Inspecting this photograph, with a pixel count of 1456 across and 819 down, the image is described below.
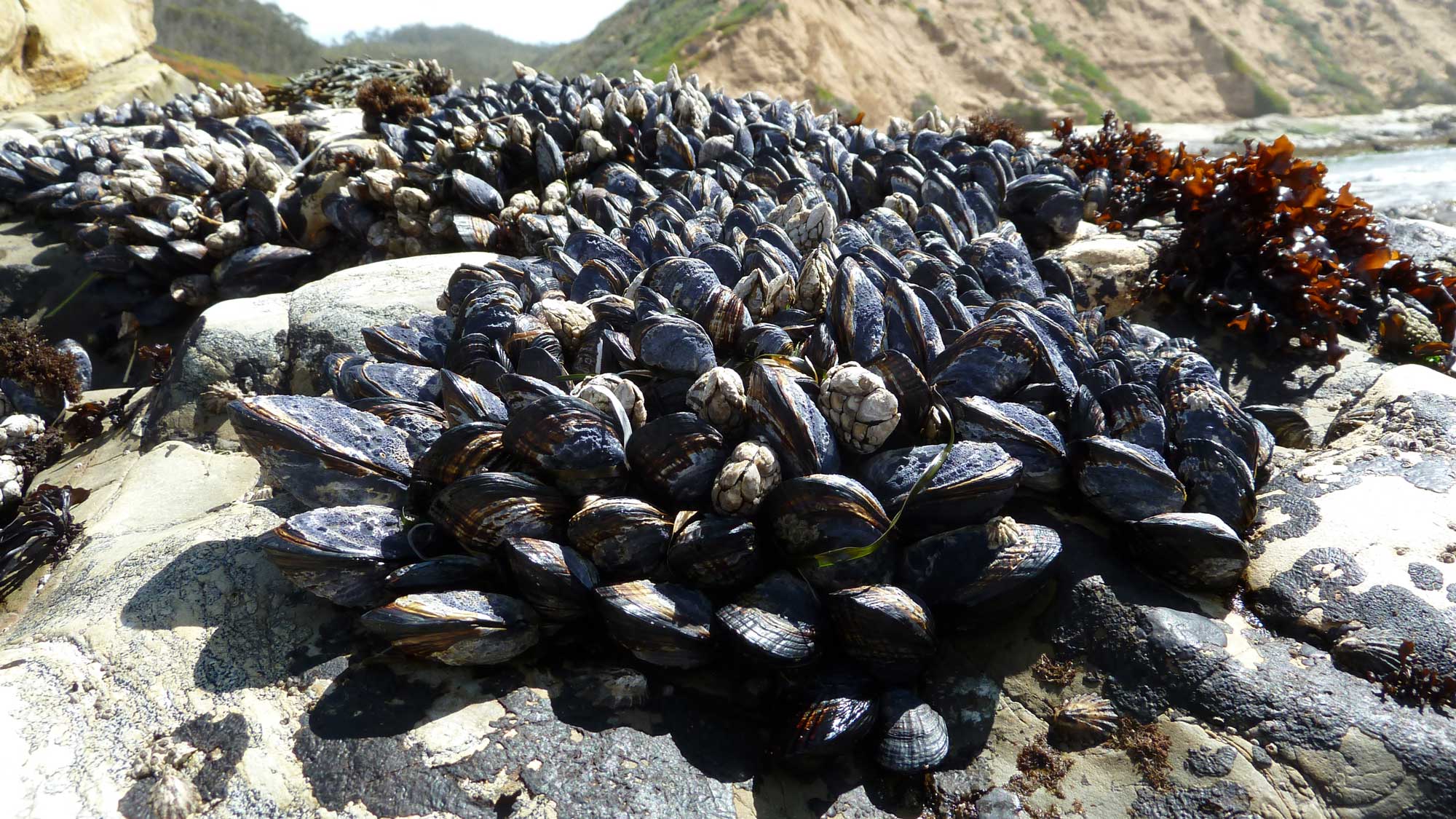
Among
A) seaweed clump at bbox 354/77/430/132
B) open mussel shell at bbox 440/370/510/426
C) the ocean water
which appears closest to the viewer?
open mussel shell at bbox 440/370/510/426

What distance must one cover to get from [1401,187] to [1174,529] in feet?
37.0

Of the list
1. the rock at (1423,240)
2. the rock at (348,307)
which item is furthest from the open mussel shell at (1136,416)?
the rock at (1423,240)

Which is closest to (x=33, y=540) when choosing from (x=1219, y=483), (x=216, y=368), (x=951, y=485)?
(x=216, y=368)

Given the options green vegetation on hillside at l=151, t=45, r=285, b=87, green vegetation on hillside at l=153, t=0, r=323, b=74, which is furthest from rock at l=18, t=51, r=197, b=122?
green vegetation on hillside at l=153, t=0, r=323, b=74

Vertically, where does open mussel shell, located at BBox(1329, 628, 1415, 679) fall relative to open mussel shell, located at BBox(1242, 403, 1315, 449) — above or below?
below

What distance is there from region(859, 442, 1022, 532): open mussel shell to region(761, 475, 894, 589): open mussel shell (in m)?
0.11

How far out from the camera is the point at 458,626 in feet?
6.30

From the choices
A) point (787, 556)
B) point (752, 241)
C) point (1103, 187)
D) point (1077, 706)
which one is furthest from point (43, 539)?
point (1103, 187)

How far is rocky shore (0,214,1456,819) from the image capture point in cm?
172

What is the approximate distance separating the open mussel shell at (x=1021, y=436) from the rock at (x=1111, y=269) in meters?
1.84

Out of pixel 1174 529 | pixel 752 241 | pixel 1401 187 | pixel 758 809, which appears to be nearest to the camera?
pixel 758 809

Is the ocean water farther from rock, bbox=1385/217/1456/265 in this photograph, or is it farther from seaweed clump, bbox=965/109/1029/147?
seaweed clump, bbox=965/109/1029/147

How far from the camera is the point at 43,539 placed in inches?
107

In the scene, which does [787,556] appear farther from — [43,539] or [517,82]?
[517,82]
